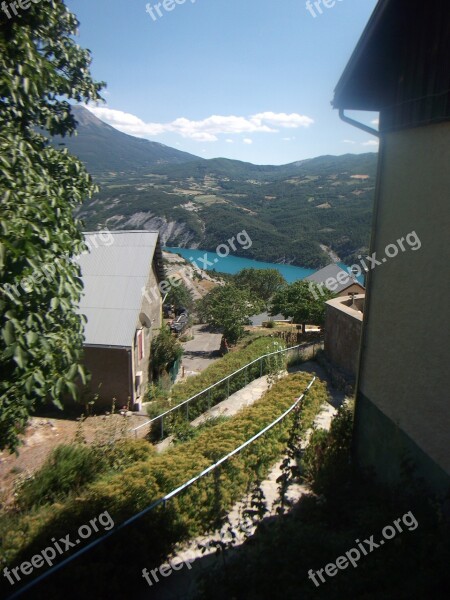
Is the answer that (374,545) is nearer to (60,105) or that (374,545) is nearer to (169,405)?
(60,105)

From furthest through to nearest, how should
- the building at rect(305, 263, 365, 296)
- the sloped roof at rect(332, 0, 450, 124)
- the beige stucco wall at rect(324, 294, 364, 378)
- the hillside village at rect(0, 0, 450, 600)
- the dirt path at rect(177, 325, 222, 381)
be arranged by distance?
the building at rect(305, 263, 365, 296), the dirt path at rect(177, 325, 222, 381), the beige stucco wall at rect(324, 294, 364, 378), the sloped roof at rect(332, 0, 450, 124), the hillside village at rect(0, 0, 450, 600)

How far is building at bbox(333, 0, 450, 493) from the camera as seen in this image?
14.8 feet

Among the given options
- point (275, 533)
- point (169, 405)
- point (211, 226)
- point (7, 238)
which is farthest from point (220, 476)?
point (211, 226)

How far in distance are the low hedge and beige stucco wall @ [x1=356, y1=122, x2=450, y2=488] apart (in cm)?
192

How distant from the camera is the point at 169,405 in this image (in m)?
11.3

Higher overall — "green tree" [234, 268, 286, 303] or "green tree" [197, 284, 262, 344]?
"green tree" [197, 284, 262, 344]

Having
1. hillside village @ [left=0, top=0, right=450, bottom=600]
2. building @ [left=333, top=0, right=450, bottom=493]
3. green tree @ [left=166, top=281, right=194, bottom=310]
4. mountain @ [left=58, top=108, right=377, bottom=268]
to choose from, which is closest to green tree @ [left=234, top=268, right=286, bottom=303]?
green tree @ [left=166, top=281, right=194, bottom=310]

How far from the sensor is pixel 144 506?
5195 millimetres

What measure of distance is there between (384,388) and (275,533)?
2.66 metres

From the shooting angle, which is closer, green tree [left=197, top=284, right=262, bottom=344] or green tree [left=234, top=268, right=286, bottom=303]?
green tree [left=197, top=284, right=262, bottom=344]

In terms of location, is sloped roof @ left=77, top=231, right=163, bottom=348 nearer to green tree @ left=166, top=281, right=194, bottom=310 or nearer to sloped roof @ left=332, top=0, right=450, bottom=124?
sloped roof @ left=332, top=0, right=450, bottom=124

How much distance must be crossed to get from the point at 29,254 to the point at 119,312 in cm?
1124

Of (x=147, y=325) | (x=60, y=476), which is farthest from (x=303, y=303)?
(x=60, y=476)

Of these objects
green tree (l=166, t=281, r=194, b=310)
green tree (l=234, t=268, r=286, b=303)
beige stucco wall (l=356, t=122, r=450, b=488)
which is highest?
beige stucco wall (l=356, t=122, r=450, b=488)
